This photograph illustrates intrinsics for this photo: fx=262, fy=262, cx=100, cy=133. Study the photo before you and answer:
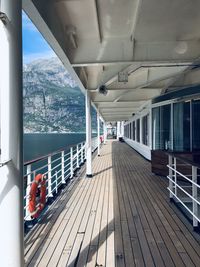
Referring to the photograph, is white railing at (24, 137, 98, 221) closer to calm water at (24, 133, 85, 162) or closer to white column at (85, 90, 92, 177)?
white column at (85, 90, 92, 177)

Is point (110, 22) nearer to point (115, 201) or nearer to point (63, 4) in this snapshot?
point (63, 4)

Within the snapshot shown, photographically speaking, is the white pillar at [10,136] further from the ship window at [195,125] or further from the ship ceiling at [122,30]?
the ship window at [195,125]

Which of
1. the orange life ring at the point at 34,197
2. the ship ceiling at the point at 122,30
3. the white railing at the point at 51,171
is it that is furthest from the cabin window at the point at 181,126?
the orange life ring at the point at 34,197

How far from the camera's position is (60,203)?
153 inches

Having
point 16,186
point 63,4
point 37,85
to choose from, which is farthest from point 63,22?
point 37,85

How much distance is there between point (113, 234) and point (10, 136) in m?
1.88

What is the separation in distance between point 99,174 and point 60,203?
274 centimetres

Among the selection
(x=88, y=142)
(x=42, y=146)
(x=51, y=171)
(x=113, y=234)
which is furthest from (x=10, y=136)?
(x=42, y=146)

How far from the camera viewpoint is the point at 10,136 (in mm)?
1153

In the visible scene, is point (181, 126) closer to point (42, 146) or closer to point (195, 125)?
point (195, 125)

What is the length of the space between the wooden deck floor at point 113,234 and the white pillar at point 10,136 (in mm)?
1018

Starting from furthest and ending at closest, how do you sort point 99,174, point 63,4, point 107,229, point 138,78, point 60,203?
point 99,174 → point 138,78 → point 60,203 → point 107,229 → point 63,4

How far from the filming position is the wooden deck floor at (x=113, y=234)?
83.4 inches

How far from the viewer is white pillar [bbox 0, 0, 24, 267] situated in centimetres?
113
